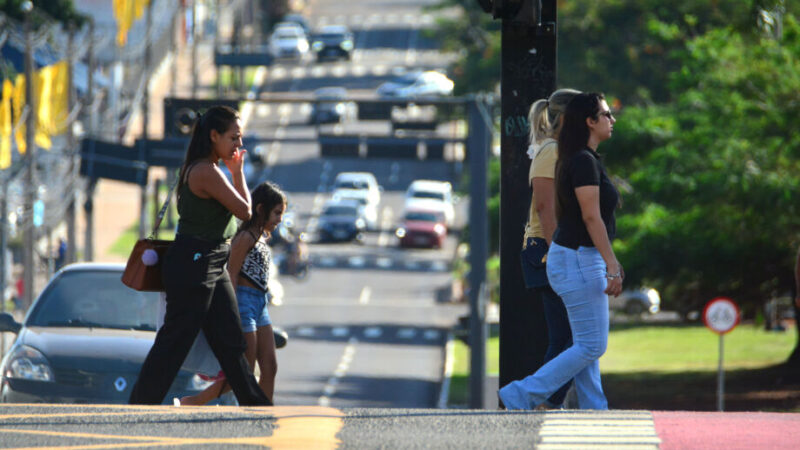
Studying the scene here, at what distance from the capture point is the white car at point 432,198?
5588 cm

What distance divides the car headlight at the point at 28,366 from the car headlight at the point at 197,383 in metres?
0.86

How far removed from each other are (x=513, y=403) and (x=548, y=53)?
194cm

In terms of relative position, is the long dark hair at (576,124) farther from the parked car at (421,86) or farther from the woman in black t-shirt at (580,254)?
the parked car at (421,86)

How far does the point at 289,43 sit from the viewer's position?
79625 mm

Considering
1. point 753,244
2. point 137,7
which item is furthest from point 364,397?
point 137,7

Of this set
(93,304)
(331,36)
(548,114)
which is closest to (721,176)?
(93,304)

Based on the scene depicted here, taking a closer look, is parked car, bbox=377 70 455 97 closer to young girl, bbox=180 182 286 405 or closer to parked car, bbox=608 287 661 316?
parked car, bbox=608 287 661 316

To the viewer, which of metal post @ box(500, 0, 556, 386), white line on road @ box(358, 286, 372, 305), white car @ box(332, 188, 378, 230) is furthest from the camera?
white car @ box(332, 188, 378, 230)

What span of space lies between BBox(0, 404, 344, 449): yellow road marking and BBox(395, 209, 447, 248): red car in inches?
1876

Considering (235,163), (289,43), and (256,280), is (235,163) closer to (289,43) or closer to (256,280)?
(256,280)

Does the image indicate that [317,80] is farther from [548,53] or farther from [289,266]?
[548,53]

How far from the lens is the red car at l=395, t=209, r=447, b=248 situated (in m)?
54.3

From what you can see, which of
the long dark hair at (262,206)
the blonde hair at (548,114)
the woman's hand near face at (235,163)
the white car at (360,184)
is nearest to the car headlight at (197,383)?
the long dark hair at (262,206)

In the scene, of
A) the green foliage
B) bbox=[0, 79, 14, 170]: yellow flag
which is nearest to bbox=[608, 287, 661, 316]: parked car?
the green foliage
